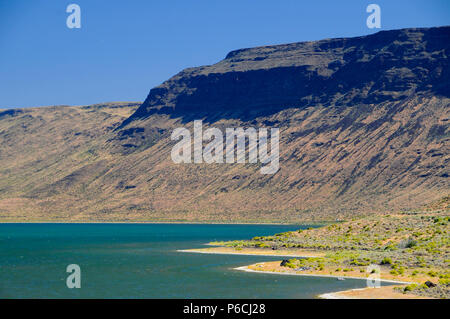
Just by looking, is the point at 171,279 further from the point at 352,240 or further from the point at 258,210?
the point at 258,210

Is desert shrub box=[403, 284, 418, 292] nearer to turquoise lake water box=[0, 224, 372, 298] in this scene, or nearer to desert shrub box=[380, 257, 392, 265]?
turquoise lake water box=[0, 224, 372, 298]

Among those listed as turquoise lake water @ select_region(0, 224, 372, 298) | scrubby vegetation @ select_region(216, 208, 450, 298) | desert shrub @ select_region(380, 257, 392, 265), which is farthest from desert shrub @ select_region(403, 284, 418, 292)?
desert shrub @ select_region(380, 257, 392, 265)

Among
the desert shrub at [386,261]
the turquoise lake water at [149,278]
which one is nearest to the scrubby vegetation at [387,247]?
the desert shrub at [386,261]

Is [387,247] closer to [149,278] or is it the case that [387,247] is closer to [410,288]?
[410,288]

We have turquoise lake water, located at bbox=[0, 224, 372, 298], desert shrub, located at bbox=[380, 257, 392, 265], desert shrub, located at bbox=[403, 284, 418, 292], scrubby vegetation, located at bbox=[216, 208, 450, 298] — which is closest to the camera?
desert shrub, located at bbox=[403, 284, 418, 292]

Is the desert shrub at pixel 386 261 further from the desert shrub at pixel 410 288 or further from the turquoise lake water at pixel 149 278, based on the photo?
the desert shrub at pixel 410 288

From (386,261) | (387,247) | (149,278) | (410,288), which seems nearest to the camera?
(410,288)

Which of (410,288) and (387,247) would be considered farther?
(387,247)

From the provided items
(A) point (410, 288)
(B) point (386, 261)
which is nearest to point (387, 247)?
(B) point (386, 261)

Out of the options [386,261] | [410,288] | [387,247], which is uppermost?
[387,247]

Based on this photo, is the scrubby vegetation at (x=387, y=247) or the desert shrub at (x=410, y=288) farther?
the scrubby vegetation at (x=387, y=247)
